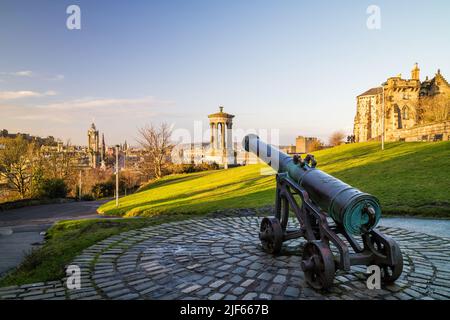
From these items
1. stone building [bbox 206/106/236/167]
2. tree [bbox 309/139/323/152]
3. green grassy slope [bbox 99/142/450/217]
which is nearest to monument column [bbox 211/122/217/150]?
stone building [bbox 206/106/236/167]

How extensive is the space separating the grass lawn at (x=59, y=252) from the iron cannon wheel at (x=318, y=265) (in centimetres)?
343

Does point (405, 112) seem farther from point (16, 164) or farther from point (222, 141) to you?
point (16, 164)

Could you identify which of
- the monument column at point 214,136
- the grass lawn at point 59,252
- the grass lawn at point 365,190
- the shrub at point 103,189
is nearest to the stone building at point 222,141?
the monument column at point 214,136

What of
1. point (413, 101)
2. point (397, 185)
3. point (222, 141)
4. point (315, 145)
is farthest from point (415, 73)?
point (397, 185)

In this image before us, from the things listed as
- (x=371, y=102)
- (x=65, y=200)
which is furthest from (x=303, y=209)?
(x=371, y=102)

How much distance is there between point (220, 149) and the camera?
52.4 meters

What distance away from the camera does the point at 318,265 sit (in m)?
3.89

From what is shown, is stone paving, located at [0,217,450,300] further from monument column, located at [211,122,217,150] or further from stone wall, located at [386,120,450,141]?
monument column, located at [211,122,217,150]

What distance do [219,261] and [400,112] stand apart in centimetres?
5925

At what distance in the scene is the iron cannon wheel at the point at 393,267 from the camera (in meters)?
4.00

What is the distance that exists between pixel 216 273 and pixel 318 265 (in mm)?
1487

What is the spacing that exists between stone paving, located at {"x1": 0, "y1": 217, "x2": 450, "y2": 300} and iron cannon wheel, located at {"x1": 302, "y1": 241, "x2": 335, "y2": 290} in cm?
14
